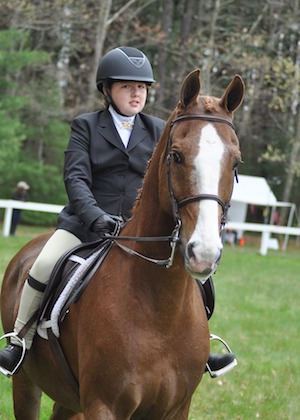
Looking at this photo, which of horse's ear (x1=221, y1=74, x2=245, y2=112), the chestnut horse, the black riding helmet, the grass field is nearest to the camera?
the chestnut horse

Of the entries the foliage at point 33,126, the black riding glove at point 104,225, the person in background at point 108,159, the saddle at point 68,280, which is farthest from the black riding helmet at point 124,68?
the foliage at point 33,126

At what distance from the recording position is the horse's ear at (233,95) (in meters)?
4.33

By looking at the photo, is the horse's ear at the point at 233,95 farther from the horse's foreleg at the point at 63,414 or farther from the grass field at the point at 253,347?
the grass field at the point at 253,347

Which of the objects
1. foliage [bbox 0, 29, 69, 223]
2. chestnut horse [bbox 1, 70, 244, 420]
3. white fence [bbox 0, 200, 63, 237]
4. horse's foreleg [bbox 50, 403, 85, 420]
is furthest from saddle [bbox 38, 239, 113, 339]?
foliage [bbox 0, 29, 69, 223]

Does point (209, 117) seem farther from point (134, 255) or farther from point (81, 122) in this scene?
point (81, 122)

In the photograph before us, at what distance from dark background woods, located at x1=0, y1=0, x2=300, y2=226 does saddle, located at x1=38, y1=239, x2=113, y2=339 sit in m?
25.5

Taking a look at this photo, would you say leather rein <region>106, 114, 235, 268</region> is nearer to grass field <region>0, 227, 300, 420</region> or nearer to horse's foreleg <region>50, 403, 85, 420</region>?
horse's foreleg <region>50, 403, 85, 420</region>

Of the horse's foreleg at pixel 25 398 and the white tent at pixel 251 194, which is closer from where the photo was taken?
the horse's foreleg at pixel 25 398

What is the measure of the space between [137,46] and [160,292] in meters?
36.7

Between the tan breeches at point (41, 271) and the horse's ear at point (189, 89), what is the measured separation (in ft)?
5.44

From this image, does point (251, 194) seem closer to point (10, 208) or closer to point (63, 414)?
point (10, 208)

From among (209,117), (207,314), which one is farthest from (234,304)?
(209,117)

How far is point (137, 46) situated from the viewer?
40.1 m

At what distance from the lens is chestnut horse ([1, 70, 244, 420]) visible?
159 inches
